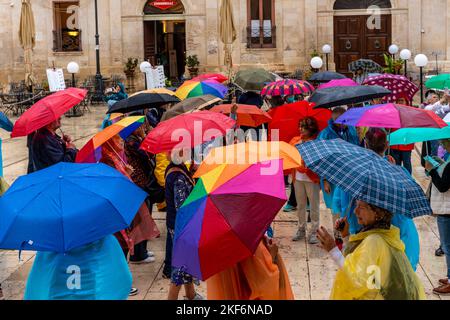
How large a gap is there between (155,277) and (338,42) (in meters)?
21.9

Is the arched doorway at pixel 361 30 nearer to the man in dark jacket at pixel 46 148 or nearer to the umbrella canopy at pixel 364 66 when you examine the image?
the umbrella canopy at pixel 364 66

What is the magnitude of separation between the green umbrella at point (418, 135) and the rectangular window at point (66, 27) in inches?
939

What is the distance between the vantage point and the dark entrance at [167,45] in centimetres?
2941

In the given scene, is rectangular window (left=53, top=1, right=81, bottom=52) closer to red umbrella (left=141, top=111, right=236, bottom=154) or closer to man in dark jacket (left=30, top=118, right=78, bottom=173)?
man in dark jacket (left=30, top=118, right=78, bottom=173)

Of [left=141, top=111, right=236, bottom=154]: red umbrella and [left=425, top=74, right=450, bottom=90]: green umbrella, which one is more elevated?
[left=425, top=74, right=450, bottom=90]: green umbrella

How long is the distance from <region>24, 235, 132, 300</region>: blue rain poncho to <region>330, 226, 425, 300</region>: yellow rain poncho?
63.9 inches

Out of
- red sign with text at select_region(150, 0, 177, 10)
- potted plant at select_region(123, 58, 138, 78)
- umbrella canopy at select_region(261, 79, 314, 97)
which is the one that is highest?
red sign with text at select_region(150, 0, 177, 10)

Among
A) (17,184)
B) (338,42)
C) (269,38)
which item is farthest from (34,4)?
(17,184)

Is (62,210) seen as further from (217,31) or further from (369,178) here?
(217,31)

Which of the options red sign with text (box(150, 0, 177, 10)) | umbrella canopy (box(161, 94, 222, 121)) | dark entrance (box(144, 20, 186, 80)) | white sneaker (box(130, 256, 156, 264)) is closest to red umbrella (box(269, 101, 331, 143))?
umbrella canopy (box(161, 94, 222, 121))

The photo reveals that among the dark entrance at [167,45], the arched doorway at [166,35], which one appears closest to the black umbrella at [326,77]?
the arched doorway at [166,35]

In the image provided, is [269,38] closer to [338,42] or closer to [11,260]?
[338,42]

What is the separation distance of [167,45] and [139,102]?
22.7 metres

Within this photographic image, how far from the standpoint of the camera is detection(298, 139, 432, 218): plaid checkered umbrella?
4180mm
